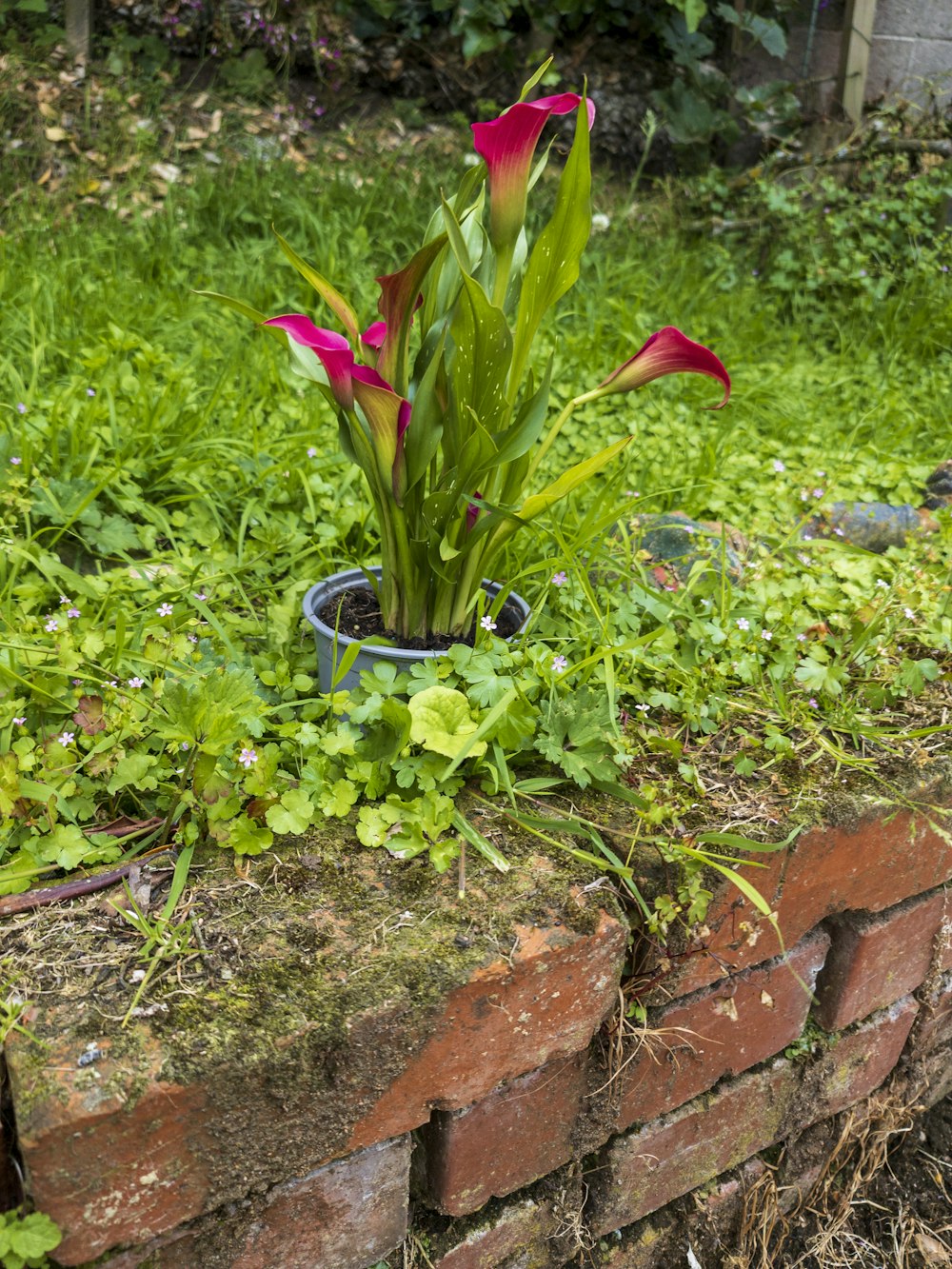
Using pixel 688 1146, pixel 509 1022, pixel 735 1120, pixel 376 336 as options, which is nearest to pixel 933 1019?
pixel 735 1120

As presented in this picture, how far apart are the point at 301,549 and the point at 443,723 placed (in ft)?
2.64

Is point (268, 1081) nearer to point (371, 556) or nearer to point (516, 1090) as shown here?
point (516, 1090)

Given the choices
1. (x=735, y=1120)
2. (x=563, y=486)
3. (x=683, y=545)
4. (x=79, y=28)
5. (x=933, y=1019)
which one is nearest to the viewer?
(x=563, y=486)

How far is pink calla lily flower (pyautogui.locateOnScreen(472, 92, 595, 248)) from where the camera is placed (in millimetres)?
1170

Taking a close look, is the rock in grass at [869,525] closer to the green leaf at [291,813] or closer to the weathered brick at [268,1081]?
the weathered brick at [268,1081]

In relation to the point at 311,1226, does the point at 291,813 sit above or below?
above

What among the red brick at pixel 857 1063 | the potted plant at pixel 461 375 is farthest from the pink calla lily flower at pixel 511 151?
the red brick at pixel 857 1063

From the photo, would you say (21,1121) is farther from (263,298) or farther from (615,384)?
(263,298)

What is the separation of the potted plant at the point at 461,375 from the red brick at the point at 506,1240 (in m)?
0.79

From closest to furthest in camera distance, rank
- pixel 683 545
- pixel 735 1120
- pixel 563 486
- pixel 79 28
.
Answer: pixel 563 486 < pixel 735 1120 < pixel 683 545 < pixel 79 28

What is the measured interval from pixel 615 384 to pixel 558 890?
667mm

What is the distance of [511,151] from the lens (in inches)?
48.1

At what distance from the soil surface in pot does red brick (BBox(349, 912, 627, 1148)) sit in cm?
48

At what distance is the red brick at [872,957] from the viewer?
1.65 metres
